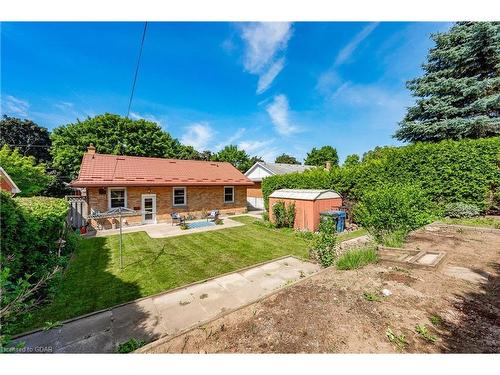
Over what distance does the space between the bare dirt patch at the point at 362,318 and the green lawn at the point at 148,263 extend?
2.82m

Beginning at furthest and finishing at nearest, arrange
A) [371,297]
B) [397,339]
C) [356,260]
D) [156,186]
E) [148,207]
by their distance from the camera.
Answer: [156,186] < [148,207] < [356,260] < [371,297] < [397,339]

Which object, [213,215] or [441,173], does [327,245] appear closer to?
[441,173]

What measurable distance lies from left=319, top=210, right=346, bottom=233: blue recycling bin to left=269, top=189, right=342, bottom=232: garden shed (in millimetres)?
377

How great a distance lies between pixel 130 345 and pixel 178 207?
42.5ft

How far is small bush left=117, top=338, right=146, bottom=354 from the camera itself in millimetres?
3168

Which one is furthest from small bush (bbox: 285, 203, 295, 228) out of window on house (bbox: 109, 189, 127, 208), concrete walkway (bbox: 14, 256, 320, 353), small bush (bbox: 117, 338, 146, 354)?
window on house (bbox: 109, 189, 127, 208)

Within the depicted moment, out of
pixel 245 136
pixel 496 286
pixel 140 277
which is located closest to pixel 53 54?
pixel 140 277

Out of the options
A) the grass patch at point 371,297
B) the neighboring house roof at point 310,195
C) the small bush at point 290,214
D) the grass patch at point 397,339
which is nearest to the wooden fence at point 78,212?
the neighboring house roof at point 310,195

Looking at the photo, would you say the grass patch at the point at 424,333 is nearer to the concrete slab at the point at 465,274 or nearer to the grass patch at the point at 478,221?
the concrete slab at the point at 465,274

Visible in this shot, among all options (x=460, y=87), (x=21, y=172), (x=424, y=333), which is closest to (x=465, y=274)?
(x=424, y=333)

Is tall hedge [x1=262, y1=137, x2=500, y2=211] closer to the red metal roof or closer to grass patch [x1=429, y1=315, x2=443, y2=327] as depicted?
grass patch [x1=429, y1=315, x2=443, y2=327]

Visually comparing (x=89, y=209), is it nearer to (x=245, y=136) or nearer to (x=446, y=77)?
(x=245, y=136)

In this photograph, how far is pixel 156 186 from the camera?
14664 mm

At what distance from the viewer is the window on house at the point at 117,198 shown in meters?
13.2
